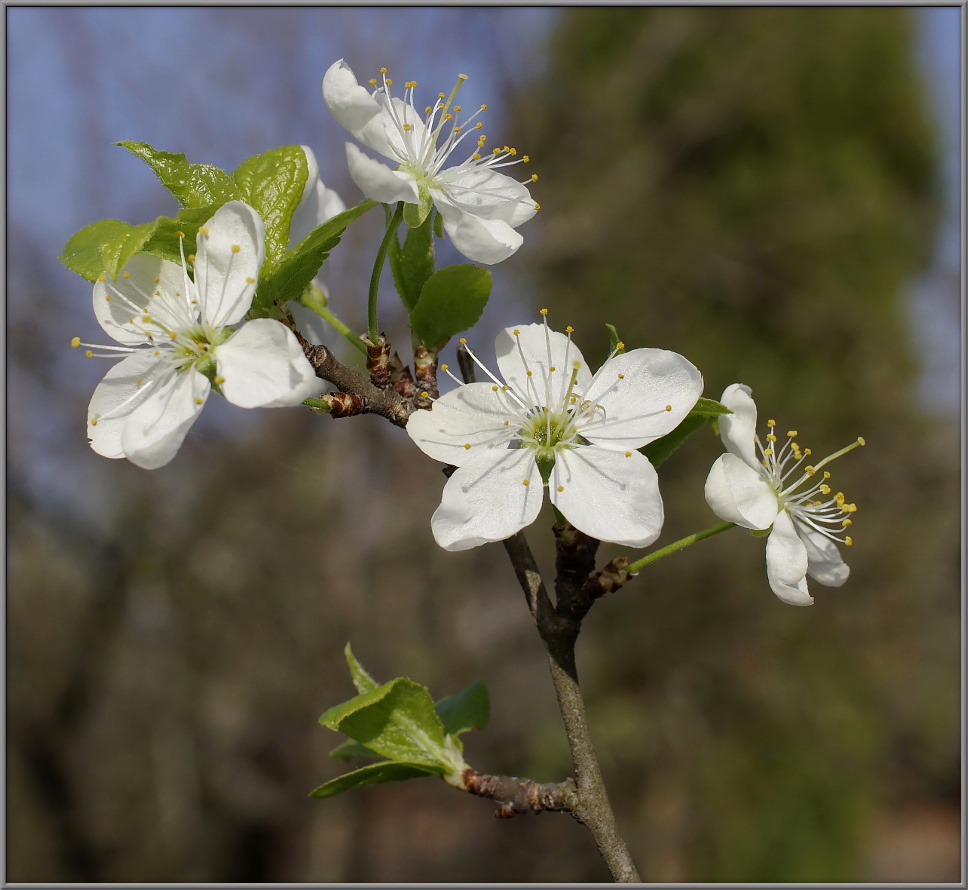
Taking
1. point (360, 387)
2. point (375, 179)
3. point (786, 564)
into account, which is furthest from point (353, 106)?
point (786, 564)

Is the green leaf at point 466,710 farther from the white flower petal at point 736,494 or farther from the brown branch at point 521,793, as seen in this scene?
the white flower petal at point 736,494

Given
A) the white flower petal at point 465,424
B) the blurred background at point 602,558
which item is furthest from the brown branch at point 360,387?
the blurred background at point 602,558

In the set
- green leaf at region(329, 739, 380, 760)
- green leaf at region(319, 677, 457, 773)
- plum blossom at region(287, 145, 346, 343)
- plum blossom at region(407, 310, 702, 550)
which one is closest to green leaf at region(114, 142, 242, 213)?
plum blossom at region(287, 145, 346, 343)

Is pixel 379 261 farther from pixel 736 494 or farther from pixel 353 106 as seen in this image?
pixel 736 494

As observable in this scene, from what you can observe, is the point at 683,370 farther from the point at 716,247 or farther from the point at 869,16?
the point at 869,16

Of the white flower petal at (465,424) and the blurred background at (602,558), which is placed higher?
the white flower petal at (465,424)

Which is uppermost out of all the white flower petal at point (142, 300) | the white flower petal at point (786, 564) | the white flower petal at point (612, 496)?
the white flower petal at point (142, 300)

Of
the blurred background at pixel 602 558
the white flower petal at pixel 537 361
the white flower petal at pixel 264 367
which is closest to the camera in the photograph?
the white flower petal at pixel 264 367

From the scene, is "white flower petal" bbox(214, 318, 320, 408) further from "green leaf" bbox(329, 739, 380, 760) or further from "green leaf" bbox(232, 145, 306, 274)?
"green leaf" bbox(329, 739, 380, 760)
